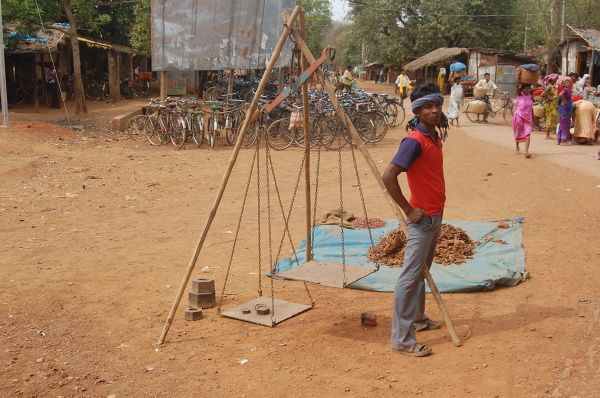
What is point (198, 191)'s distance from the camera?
378 inches

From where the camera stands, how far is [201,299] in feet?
16.0

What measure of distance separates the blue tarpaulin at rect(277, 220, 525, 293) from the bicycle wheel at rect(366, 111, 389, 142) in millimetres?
7486

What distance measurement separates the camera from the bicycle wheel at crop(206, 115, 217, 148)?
46.4 feet

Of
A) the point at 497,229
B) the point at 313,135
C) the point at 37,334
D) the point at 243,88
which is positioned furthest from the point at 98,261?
the point at 243,88

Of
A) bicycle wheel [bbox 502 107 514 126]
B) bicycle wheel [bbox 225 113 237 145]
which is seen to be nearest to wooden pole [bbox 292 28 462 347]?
bicycle wheel [bbox 225 113 237 145]

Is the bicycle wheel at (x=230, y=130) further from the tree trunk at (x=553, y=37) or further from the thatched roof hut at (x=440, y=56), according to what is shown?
the thatched roof hut at (x=440, y=56)

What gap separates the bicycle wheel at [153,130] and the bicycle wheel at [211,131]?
4.80ft

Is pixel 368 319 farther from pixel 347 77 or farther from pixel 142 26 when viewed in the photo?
pixel 142 26

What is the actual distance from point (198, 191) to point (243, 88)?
13231mm

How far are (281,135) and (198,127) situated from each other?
2059mm

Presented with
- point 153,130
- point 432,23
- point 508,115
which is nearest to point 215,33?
point 153,130

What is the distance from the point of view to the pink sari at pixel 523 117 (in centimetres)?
1173

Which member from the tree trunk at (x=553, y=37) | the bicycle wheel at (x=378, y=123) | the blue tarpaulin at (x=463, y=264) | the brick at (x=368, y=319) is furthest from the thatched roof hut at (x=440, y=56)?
the brick at (x=368, y=319)

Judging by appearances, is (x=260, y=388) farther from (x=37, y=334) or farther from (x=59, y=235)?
(x=59, y=235)
